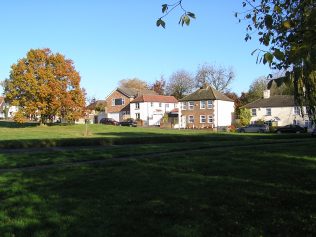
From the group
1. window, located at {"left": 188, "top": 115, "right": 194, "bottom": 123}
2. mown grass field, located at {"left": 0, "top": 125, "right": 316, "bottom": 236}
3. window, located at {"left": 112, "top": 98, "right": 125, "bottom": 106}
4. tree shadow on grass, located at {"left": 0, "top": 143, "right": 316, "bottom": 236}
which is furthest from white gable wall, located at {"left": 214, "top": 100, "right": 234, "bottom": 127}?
tree shadow on grass, located at {"left": 0, "top": 143, "right": 316, "bottom": 236}

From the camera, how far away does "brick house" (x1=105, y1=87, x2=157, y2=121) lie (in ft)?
297

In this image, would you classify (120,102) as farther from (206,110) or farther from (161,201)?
(161,201)

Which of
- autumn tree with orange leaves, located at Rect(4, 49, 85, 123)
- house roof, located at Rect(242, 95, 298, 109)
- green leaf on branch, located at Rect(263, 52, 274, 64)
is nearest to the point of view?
green leaf on branch, located at Rect(263, 52, 274, 64)

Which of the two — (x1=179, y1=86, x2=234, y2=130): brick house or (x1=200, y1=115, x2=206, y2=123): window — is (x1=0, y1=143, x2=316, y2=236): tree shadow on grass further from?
(x1=200, y1=115, x2=206, y2=123): window

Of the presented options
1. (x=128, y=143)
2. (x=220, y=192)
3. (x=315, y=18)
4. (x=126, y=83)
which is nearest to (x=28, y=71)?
(x=128, y=143)

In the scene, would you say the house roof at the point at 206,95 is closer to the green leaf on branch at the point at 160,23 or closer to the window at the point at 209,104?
the window at the point at 209,104

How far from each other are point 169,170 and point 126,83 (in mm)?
116673

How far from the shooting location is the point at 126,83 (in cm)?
12938

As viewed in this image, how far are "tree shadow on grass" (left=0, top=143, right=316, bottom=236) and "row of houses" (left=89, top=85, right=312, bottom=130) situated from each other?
57230mm

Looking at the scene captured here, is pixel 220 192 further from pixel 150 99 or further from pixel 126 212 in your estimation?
pixel 150 99

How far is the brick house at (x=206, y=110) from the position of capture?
7700 cm

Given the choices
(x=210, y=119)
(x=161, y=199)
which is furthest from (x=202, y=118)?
(x=161, y=199)

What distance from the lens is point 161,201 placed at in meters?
8.86

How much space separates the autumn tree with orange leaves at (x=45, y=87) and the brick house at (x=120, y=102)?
2734cm
